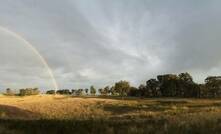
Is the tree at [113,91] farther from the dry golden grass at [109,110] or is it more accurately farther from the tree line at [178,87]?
the dry golden grass at [109,110]

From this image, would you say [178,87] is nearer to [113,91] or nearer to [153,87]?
[153,87]

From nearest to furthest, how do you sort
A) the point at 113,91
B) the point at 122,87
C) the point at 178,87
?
the point at 178,87
the point at 122,87
the point at 113,91

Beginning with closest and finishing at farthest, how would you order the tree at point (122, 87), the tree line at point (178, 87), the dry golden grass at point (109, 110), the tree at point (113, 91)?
1. the dry golden grass at point (109, 110)
2. the tree line at point (178, 87)
3. the tree at point (122, 87)
4. the tree at point (113, 91)

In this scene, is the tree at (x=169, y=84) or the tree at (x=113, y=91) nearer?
the tree at (x=169, y=84)

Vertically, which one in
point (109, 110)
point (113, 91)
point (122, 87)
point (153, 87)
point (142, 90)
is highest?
point (122, 87)

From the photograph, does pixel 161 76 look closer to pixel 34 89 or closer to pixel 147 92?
pixel 147 92

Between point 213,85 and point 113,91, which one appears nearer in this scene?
point 213,85

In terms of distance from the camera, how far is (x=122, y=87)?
16800cm

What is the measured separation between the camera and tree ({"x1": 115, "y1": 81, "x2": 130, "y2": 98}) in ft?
544

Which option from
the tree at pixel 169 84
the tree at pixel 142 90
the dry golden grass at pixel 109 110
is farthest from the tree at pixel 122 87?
the dry golden grass at pixel 109 110

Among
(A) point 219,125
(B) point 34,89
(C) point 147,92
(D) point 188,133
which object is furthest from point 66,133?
(B) point 34,89

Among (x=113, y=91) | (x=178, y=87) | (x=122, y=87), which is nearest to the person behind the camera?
(x=178, y=87)

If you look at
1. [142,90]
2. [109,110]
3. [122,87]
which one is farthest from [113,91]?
[109,110]

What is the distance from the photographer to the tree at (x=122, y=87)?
165788 millimetres
